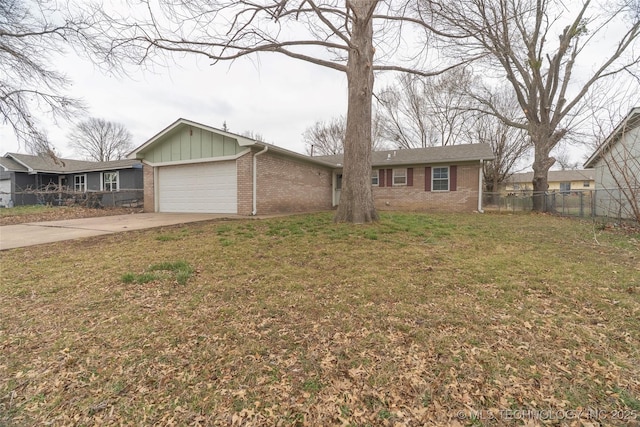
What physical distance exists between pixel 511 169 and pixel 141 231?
26.1 metres

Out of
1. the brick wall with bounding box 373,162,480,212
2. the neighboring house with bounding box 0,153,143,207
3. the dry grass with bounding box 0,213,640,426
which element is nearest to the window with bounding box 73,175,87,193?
the neighboring house with bounding box 0,153,143,207

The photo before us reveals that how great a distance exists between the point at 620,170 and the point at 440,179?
8301 millimetres

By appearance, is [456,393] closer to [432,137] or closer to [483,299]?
[483,299]

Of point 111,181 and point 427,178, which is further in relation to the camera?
point 111,181

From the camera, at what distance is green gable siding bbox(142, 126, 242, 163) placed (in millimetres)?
10109

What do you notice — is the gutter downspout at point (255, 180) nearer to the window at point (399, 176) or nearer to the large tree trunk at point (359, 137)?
the large tree trunk at point (359, 137)

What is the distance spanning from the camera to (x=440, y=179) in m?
13.7

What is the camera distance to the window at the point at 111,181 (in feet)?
57.2

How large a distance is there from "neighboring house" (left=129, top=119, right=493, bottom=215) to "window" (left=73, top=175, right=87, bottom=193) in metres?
10.9

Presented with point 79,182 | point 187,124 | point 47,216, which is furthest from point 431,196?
point 79,182

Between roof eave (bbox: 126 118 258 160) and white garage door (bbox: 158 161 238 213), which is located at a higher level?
roof eave (bbox: 126 118 258 160)

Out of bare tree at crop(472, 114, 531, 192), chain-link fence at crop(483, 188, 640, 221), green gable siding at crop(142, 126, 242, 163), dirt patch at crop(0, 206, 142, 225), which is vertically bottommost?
dirt patch at crop(0, 206, 142, 225)

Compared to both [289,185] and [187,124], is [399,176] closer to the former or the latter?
[289,185]

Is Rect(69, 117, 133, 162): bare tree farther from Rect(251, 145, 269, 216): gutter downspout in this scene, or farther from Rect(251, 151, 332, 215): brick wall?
Rect(251, 145, 269, 216): gutter downspout
